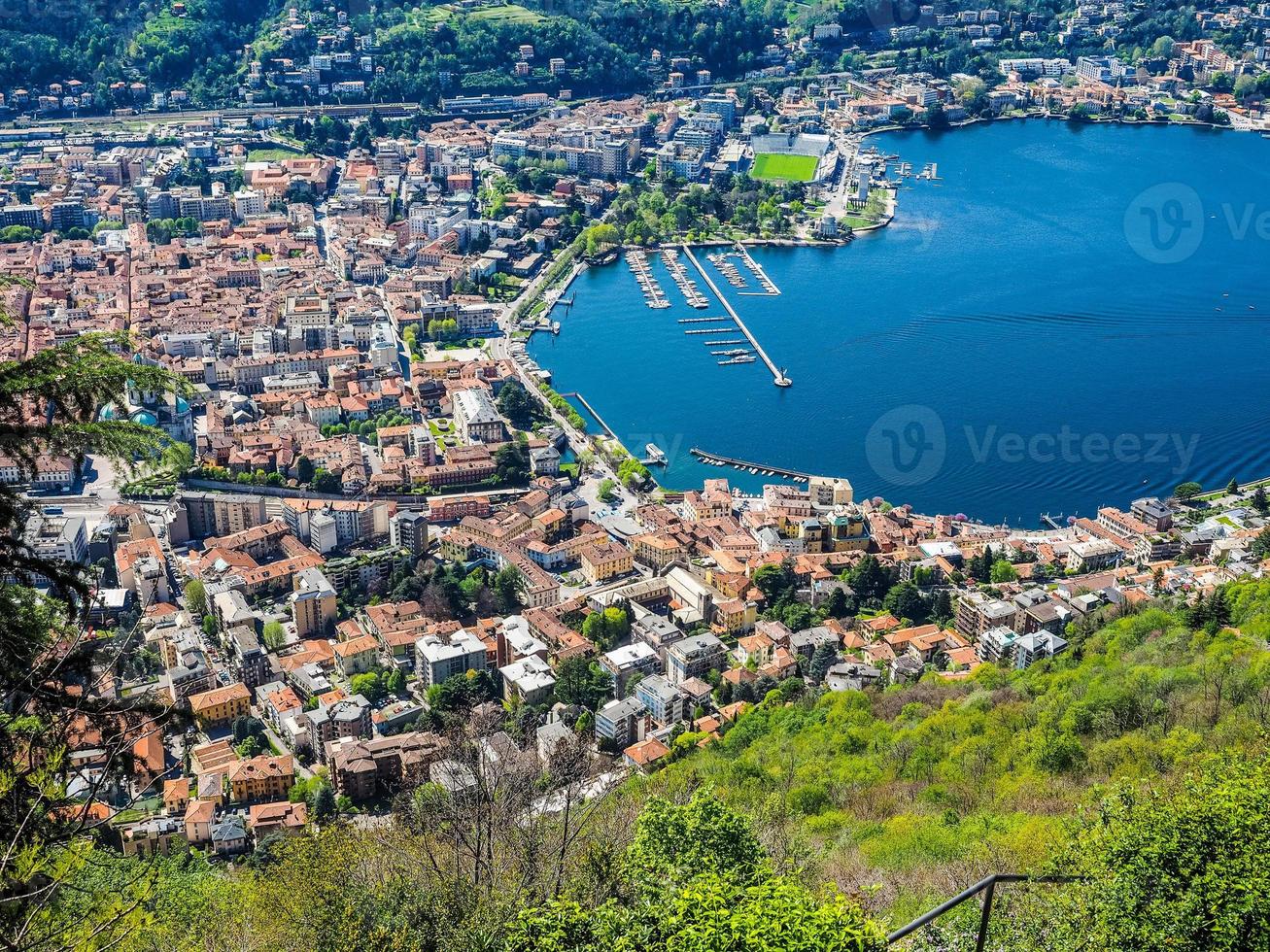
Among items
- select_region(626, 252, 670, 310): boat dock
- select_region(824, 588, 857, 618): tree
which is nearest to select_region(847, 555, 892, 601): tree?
select_region(824, 588, 857, 618): tree

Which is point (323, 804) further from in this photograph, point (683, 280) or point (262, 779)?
point (683, 280)

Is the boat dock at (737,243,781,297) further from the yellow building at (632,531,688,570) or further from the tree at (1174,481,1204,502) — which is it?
the yellow building at (632,531,688,570)

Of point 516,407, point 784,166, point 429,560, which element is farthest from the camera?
point 784,166

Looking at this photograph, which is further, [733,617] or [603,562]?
[603,562]

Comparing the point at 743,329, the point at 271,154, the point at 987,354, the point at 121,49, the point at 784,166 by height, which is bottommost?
the point at 987,354

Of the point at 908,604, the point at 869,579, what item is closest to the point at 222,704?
the point at 869,579

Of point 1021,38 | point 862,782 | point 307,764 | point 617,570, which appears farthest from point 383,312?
point 1021,38
